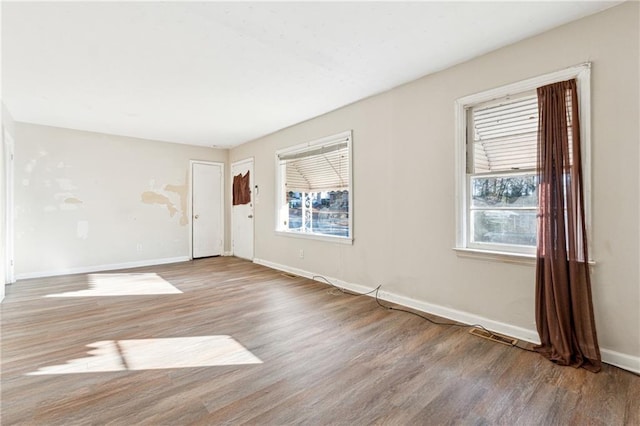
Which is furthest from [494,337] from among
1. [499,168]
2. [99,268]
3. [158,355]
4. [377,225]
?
[99,268]

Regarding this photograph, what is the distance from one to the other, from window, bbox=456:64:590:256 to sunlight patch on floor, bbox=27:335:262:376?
226cm

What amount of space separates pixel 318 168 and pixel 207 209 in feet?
10.3

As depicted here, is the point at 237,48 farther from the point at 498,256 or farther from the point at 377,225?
the point at 498,256

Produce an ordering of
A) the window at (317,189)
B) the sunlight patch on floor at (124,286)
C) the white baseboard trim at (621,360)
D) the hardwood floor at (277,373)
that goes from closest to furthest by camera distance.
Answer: the hardwood floor at (277,373), the white baseboard trim at (621,360), the sunlight patch on floor at (124,286), the window at (317,189)

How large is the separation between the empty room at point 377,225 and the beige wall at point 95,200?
219 mm

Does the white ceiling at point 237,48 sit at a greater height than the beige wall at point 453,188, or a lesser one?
greater

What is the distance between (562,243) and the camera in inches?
85.9

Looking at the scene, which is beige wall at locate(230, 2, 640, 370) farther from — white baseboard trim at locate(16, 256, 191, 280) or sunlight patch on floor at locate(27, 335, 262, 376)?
white baseboard trim at locate(16, 256, 191, 280)

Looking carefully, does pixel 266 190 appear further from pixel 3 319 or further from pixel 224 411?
pixel 224 411

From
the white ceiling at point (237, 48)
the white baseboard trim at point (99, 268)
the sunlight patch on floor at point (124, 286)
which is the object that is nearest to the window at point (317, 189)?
the white ceiling at point (237, 48)

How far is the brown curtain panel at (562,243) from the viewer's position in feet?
6.93

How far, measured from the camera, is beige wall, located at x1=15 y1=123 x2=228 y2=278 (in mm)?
4695

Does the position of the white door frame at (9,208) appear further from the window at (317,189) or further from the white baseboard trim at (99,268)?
the window at (317,189)

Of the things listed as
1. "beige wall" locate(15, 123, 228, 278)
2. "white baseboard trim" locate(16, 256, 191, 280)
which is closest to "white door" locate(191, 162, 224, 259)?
"beige wall" locate(15, 123, 228, 278)
